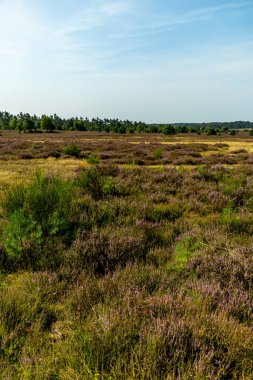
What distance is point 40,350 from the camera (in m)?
2.21

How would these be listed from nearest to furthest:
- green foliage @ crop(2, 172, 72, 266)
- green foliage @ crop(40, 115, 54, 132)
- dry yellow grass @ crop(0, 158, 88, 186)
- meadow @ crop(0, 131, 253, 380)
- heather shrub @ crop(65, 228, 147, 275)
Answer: meadow @ crop(0, 131, 253, 380) < heather shrub @ crop(65, 228, 147, 275) < green foliage @ crop(2, 172, 72, 266) < dry yellow grass @ crop(0, 158, 88, 186) < green foliage @ crop(40, 115, 54, 132)

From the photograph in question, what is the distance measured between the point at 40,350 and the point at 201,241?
2.98 meters

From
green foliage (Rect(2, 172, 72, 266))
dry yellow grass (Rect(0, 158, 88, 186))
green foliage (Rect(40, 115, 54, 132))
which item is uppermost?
green foliage (Rect(40, 115, 54, 132))

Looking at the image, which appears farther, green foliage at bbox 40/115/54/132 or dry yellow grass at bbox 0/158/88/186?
green foliage at bbox 40/115/54/132

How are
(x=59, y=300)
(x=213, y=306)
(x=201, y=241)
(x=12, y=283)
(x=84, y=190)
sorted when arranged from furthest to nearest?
1. (x=84, y=190)
2. (x=201, y=241)
3. (x=12, y=283)
4. (x=59, y=300)
5. (x=213, y=306)

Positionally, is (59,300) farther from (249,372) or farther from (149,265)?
(249,372)

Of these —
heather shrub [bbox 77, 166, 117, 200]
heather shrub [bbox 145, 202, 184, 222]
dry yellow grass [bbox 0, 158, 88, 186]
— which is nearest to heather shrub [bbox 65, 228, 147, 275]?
heather shrub [bbox 145, 202, 184, 222]

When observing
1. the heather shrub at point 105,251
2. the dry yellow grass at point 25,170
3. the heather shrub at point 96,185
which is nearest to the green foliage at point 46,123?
the dry yellow grass at point 25,170

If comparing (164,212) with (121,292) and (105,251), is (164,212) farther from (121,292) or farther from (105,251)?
(121,292)

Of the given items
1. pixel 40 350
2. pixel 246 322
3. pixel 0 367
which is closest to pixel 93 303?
pixel 40 350

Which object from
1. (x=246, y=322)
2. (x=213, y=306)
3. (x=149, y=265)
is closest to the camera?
(x=246, y=322)

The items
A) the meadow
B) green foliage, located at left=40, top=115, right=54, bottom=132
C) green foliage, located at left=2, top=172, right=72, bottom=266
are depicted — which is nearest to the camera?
the meadow

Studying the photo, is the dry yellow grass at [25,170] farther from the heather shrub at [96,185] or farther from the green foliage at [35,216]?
the green foliage at [35,216]

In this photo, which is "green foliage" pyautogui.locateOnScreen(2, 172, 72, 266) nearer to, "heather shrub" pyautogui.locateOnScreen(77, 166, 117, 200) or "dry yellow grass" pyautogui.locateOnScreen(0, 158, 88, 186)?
"heather shrub" pyautogui.locateOnScreen(77, 166, 117, 200)
